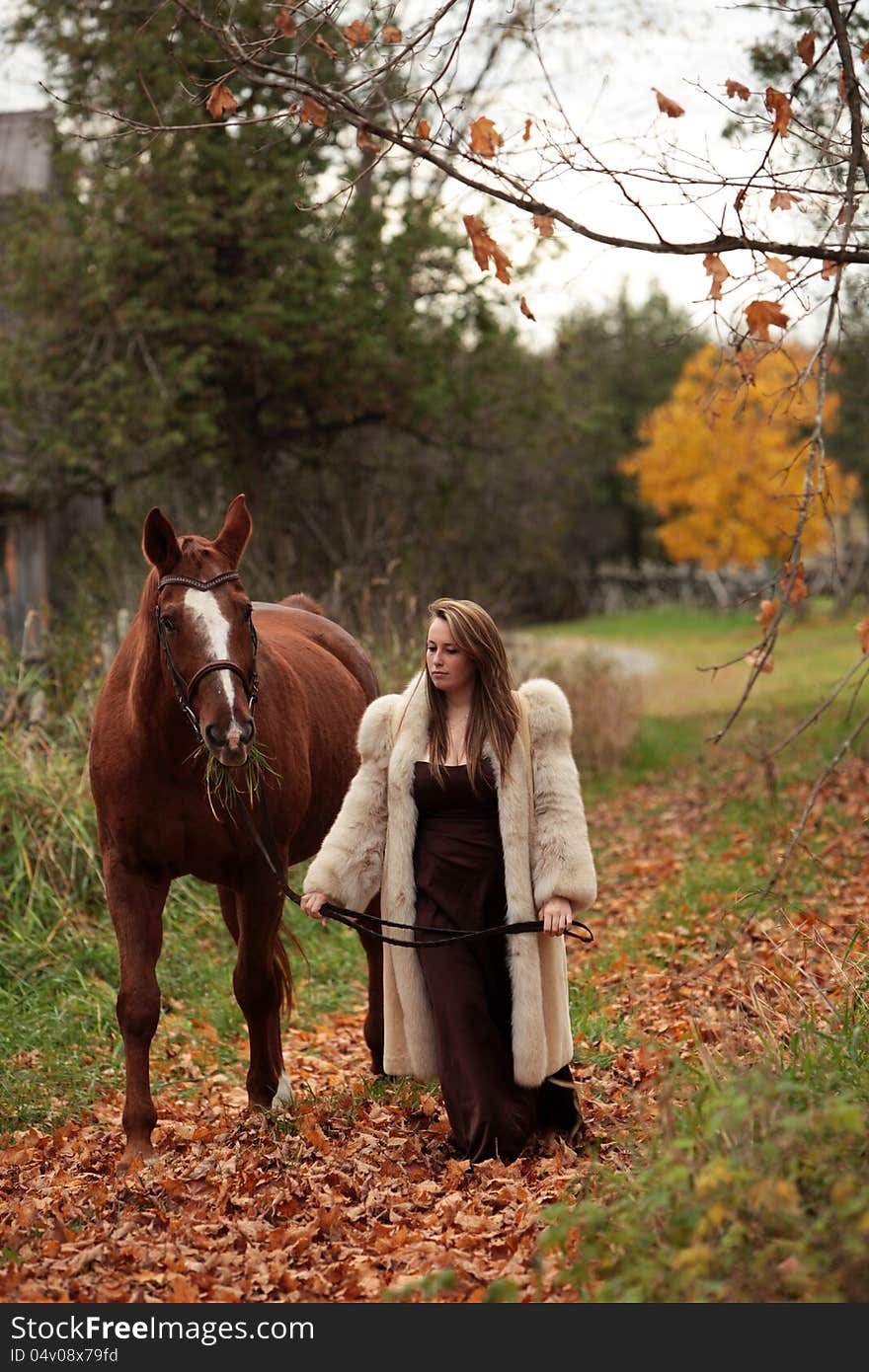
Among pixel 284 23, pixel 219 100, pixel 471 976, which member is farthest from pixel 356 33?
pixel 471 976

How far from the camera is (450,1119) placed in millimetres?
5320

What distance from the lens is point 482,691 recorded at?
17.5ft

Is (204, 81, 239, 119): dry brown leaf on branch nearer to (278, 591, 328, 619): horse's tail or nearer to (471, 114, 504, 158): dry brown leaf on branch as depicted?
(471, 114, 504, 158): dry brown leaf on branch

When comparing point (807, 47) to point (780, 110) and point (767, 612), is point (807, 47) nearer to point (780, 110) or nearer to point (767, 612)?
point (780, 110)

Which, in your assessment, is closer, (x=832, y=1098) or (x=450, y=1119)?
(x=832, y=1098)

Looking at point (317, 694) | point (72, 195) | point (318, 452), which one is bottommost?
point (317, 694)

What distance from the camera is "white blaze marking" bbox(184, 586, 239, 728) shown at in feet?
16.5

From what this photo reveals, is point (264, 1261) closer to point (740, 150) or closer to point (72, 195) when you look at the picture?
point (740, 150)

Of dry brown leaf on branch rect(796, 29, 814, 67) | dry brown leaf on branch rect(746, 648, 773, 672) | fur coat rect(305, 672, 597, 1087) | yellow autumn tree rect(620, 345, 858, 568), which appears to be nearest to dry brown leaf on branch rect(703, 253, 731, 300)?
dry brown leaf on branch rect(796, 29, 814, 67)

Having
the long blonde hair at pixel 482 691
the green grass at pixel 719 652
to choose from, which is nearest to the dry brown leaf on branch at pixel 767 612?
the long blonde hair at pixel 482 691

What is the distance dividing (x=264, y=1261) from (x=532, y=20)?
4.72m

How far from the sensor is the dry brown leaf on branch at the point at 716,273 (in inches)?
193

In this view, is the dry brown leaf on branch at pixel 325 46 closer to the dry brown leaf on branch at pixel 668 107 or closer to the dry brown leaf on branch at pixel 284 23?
the dry brown leaf on branch at pixel 284 23

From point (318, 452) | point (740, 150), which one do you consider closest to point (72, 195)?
point (318, 452)
